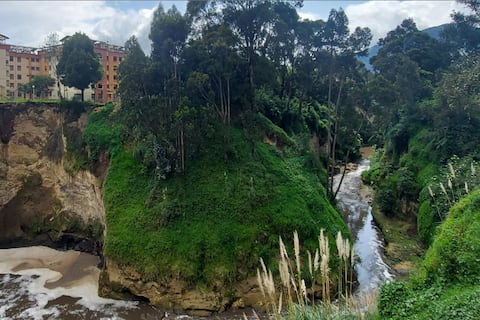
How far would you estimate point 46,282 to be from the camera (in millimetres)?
20359

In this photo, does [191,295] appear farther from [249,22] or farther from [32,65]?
[32,65]

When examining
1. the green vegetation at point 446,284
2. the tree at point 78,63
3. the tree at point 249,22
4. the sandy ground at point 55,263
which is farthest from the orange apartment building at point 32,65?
the green vegetation at point 446,284

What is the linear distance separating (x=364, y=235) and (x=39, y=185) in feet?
75.2

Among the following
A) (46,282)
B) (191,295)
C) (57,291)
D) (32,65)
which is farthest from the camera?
(32,65)

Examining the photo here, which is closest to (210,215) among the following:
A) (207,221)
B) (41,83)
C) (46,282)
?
(207,221)

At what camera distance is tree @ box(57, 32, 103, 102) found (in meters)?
29.1

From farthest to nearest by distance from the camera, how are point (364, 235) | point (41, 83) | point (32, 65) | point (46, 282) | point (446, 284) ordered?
1. point (32, 65)
2. point (41, 83)
3. point (364, 235)
4. point (46, 282)
5. point (446, 284)

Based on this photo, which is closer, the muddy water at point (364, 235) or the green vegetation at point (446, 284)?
the green vegetation at point (446, 284)

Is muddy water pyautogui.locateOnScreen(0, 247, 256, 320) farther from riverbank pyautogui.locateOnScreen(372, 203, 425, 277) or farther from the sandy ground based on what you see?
riverbank pyautogui.locateOnScreen(372, 203, 425, 277)

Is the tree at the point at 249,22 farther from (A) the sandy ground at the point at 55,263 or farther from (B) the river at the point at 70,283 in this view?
(A) the sandy ground at the point at 55,263

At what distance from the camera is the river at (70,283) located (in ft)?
55.0

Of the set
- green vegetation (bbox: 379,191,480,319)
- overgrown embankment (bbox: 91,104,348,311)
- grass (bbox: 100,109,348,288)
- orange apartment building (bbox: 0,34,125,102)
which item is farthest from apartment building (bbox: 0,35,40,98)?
green vegetation (bbox: 379,191,480,319)

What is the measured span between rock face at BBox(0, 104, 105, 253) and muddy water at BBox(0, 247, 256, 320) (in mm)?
1387

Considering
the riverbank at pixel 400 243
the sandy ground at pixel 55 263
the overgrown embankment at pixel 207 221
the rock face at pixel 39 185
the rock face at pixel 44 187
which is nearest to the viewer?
the overgrown embankment at pixel 207 221
